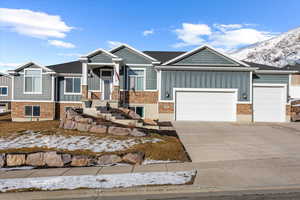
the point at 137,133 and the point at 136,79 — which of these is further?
the point at 136,79

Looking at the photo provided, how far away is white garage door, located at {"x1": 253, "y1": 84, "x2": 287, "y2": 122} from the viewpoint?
17.8m

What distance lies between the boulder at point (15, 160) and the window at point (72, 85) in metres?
12.4

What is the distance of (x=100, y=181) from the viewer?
6168 mm

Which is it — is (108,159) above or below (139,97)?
below

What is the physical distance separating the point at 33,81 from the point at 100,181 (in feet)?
56.0

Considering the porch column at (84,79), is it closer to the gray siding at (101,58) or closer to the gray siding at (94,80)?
the gray siding at (101,58)

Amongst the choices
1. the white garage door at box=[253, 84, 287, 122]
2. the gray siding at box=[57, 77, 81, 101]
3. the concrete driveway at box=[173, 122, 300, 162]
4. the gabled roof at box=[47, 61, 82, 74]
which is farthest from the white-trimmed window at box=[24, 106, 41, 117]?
the white garage door at box=[253, 84, 287, 122]

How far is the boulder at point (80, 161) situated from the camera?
8.04m

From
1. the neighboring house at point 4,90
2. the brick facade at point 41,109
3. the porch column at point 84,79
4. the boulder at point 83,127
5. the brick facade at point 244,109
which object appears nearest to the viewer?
the boulder at point 83,127

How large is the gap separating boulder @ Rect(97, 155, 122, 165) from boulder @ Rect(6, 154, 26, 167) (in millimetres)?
2734

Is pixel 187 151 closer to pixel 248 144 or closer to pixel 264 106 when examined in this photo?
pixel 248 144

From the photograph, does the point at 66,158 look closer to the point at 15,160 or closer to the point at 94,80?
the point at 15,160

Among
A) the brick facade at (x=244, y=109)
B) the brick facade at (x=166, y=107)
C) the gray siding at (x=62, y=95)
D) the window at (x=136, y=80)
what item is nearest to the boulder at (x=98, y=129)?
the brick facade at (x=166, y=107)

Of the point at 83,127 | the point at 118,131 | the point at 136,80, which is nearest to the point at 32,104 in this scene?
the point at 136,80
